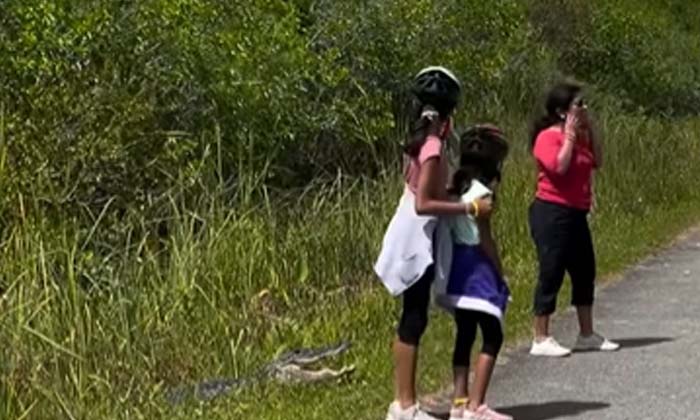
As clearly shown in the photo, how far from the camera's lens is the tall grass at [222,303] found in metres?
8.11

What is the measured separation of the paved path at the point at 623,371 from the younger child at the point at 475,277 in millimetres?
455

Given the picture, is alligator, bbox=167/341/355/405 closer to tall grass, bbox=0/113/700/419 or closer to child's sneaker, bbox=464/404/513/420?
tall grass, bbox=0/113/700/419

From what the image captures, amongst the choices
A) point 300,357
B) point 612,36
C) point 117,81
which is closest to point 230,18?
point 117,81

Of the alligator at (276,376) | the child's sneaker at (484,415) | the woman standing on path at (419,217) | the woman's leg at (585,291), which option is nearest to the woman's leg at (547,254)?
the woman's leg at (585,291)

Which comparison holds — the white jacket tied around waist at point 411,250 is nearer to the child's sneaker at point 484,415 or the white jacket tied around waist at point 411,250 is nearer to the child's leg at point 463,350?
the child's leg at point 463,350

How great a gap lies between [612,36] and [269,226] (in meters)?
14.8

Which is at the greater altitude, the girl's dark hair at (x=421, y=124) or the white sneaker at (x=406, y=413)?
the girl's dark hair at (x=421, y=124)

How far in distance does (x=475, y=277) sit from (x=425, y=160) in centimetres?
59

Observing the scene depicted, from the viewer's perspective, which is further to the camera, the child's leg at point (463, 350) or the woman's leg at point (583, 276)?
the woman's leg at point (583, 276)

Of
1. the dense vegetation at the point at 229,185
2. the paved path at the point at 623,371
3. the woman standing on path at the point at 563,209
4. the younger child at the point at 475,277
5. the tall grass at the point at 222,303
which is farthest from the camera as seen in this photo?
the woman standing on path at the point at 563,209

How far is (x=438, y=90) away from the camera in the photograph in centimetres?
711

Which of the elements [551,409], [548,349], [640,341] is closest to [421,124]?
[551,409]

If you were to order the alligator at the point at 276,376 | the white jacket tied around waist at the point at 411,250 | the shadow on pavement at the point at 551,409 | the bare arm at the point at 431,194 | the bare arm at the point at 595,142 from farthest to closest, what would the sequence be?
the bare arm at the point at 595,142, the alligator at the point at 276,376, the shadow on pavement at the point at 551,409, the white jacket tied around waist at the point at 411,250, the bare arm at the point at 431,194

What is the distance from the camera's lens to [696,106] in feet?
90.9
